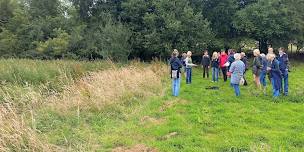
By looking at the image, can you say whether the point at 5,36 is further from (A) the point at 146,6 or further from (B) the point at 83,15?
(A) the point at 146,6

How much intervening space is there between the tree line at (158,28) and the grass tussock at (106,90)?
1526cm

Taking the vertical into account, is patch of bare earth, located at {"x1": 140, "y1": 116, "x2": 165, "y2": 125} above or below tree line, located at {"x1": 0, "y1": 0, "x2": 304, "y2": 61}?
below

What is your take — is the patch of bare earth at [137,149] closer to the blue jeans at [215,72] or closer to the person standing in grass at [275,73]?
the person standing in grass at [275,73]

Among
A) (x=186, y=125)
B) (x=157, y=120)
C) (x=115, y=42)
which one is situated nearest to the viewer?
(x=186, y=125)

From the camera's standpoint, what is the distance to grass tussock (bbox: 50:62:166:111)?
12.8 m

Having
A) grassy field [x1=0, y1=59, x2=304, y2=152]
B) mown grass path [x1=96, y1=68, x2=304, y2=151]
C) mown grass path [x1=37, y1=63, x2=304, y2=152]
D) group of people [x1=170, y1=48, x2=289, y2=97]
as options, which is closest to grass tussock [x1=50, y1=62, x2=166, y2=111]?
grassy field [x1=0, y1=59, x2=304, y2=152]

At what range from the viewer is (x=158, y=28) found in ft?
114

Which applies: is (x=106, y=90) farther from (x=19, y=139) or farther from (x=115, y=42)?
(x=115, y=42)

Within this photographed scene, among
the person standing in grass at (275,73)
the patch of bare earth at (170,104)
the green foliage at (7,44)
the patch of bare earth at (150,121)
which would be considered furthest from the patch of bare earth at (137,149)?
the green foliage at (7,44)

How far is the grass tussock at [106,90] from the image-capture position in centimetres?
1275

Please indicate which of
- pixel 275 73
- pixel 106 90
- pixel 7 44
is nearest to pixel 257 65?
pixel 275 73

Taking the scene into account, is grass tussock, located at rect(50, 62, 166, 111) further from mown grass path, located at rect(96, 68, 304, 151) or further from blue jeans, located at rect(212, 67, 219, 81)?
blue jeans, located at rect(212, 67, 219, 81)

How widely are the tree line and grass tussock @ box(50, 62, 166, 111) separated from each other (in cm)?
1526

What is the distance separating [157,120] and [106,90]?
3379mm
